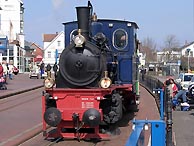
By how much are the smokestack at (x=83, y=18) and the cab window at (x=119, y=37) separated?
300cm

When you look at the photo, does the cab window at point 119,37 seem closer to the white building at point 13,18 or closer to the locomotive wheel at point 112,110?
the locomotive wheel at point 112,110

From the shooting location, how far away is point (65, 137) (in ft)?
38.0

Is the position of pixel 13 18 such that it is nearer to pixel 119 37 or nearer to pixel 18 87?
pixel 18 87

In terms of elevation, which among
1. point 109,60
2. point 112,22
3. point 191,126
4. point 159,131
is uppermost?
point 112,22

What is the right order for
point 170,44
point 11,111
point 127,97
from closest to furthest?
point 127,97
point 11,111
point 170,44

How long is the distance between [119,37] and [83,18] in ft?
10.7

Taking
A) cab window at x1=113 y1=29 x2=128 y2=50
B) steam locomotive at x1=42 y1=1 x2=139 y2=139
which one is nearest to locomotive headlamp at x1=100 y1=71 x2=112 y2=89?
steam locomotive at x1=42 y1=1 x2=139 y2=139

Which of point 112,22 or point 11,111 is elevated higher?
point 112,22

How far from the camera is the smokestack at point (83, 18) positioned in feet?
38.4

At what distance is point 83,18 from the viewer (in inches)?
463

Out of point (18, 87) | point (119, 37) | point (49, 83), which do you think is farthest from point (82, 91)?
point (18, 87)

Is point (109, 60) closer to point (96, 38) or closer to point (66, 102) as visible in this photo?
point (96, 38)

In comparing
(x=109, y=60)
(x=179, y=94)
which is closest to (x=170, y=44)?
(x=179, y=94)

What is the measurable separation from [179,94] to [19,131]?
32.6 ft
